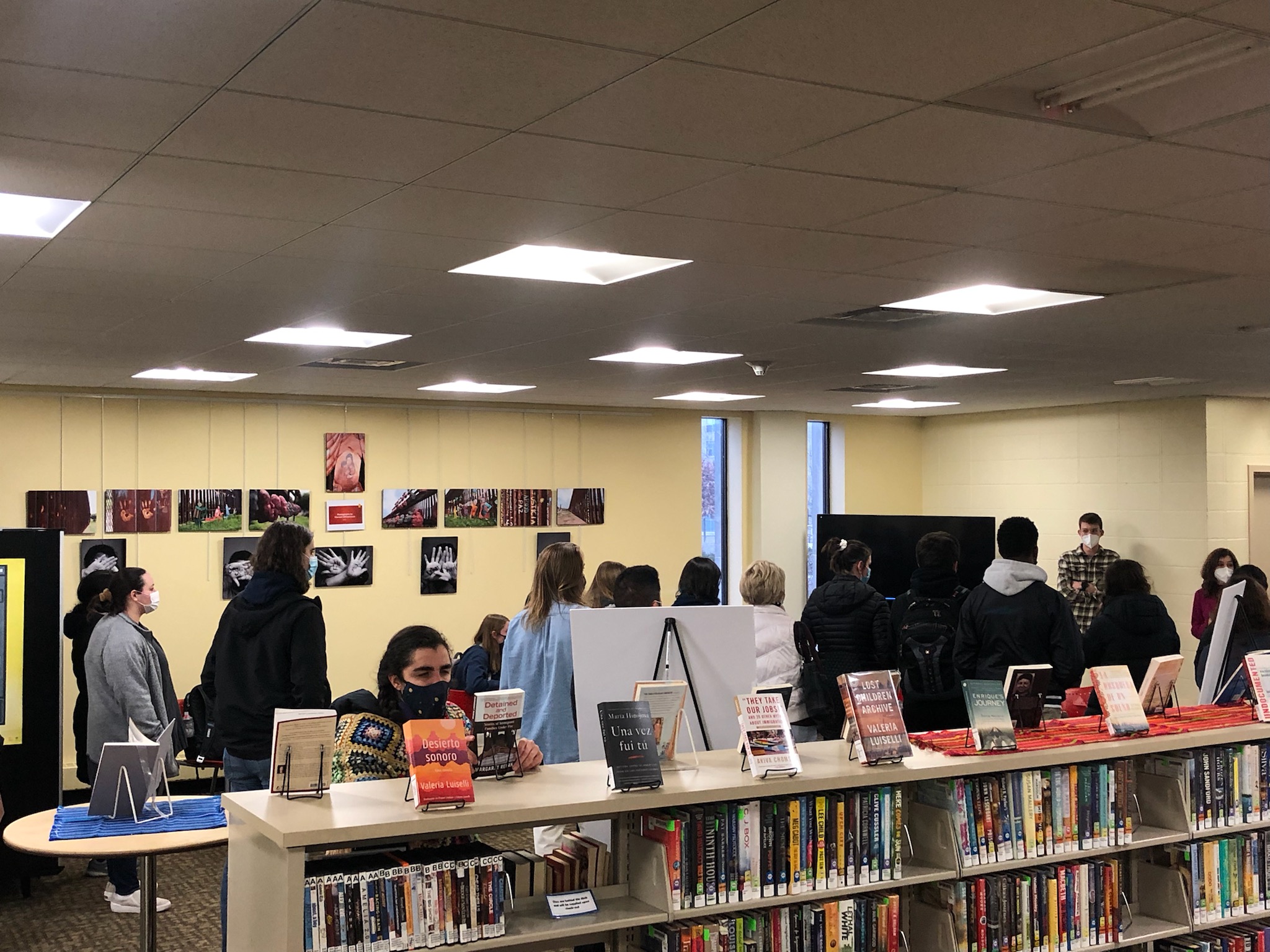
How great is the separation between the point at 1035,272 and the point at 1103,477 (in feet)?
22.2

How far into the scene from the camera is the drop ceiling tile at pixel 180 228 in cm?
346

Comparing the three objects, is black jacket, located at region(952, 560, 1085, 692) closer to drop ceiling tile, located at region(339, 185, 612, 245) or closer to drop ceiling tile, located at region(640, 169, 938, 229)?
drop ceiling tile, located at region(640, 169, 938, 229)

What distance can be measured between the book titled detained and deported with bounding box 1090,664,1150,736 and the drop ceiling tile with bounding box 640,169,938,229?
1.72 m

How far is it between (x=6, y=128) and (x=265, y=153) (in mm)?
536

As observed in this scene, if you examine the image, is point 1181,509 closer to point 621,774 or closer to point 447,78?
point 621,774

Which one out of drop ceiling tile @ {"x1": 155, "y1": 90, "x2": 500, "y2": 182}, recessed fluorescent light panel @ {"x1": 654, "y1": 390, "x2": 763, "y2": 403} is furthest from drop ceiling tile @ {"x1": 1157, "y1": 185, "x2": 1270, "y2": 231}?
recessed fluorescent light panel @ {"x1": 654, "y1": 390, "x2": 763, "y2": 403}

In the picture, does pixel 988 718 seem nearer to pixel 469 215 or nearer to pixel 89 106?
pixel 469 215

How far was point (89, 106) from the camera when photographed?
8.29ft

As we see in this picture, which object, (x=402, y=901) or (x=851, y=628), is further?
(x=851, y=628)

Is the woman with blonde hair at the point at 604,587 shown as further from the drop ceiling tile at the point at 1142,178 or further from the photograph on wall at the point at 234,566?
the photograph on wall at the point at 234,566

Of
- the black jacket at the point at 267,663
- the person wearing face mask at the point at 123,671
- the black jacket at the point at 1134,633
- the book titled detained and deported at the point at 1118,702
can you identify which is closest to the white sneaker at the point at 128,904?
the person wearing face mask at the point at 123,671

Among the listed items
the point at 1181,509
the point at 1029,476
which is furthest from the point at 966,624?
the point at 1029,476

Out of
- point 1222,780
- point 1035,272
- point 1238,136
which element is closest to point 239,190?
point 1238,136

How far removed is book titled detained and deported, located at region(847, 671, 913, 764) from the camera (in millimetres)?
3568
